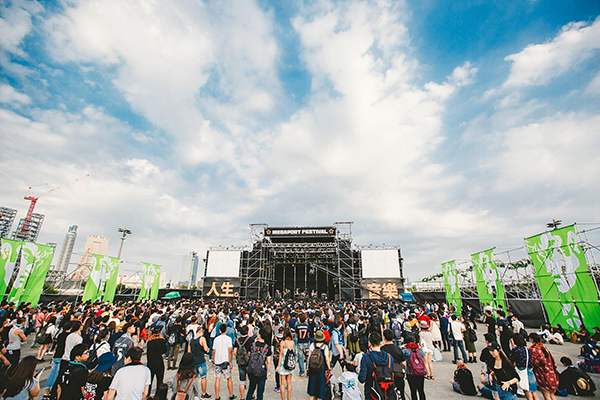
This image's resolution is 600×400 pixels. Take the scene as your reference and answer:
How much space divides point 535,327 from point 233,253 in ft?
81.3

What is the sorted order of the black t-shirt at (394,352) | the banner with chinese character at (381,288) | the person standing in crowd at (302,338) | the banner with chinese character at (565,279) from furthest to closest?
the banner with chinese character at (381,288) → the banner with chinese character at (565,279) → the person standing in crowd at (302,338) → the black t-shirt at (394,352)

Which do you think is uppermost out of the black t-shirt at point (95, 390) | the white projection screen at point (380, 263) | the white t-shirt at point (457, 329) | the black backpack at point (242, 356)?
the white projection screen at point (380, 263)

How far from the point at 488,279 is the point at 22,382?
2031 centimetres

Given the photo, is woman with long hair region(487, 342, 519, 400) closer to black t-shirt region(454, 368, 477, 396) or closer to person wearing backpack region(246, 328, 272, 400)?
black t-shirt region(454, 368, 477, 396)

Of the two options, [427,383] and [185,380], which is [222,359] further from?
[427,383]

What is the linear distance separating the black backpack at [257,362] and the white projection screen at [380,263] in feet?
75.4

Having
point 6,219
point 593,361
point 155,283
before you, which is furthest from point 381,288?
point 6,219

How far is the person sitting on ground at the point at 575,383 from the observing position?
5809mm

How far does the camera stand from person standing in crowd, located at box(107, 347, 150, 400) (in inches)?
139

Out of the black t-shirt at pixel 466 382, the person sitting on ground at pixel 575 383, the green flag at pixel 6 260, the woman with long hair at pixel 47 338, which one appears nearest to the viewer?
the black t-shirt at pixel 466 382

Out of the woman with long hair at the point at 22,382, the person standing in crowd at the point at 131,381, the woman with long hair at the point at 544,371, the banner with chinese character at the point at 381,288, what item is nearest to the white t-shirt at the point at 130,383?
the person standing in crowd at the point at 131,381

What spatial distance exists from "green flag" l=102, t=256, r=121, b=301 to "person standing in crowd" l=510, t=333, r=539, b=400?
69.6 ft

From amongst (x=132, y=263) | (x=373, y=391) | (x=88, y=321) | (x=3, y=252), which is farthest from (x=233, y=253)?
(x=373, y=391)

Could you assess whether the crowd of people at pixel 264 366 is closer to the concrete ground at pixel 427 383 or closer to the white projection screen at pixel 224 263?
the concrete ground at pixel 427 383
